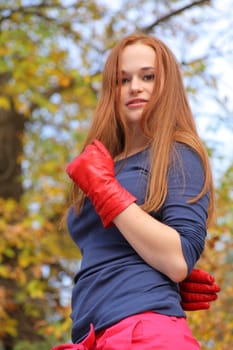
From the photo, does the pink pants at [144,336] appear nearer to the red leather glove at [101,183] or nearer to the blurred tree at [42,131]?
the red leather glove at [101,183]

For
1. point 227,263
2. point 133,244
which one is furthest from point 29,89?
point 133,244

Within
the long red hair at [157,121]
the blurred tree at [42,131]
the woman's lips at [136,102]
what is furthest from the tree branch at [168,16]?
the woman's lips at [136,102]

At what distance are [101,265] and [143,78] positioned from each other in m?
0.56

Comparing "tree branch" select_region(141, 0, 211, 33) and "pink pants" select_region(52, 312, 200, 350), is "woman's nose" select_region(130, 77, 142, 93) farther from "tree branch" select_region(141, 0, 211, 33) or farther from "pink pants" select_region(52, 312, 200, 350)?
"tree branch" select_region(141, 0, 211, 33)

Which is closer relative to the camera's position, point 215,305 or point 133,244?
point 133,244

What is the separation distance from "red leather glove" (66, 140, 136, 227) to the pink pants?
0.85 feet

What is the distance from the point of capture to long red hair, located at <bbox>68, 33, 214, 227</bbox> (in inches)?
76.8

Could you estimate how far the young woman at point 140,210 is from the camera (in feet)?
6.01

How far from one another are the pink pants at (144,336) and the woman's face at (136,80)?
589mm

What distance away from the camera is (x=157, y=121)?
2070mm

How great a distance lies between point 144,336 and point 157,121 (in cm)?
61

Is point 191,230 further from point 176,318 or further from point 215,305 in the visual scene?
point 215,305

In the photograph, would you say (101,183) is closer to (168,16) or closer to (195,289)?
(195,289)

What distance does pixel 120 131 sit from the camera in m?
2.20
